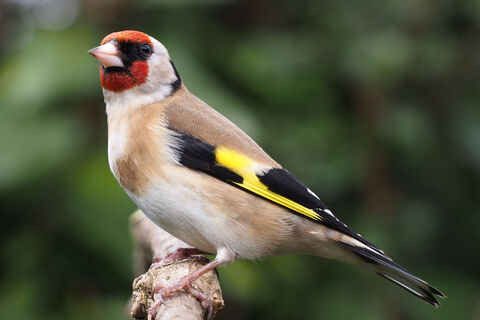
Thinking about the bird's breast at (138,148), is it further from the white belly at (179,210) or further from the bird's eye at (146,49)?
the bird's eye at (146,49)

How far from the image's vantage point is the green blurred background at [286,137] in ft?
11.1

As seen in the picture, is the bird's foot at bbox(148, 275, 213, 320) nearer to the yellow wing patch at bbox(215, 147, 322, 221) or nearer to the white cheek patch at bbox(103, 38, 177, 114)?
the yellow wing patch at bbox(215, 147, 322, 221)

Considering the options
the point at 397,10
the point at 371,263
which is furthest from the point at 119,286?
the point at 397,10

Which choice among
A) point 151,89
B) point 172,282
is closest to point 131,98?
point 151,89

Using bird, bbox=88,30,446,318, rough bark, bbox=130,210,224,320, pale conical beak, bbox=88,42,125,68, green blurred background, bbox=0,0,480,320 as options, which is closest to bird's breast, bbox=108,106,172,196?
bird, bbox=88,30,446,318

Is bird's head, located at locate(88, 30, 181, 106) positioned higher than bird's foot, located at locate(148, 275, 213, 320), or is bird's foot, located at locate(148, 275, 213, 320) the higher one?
bird's head, located at locate(88, 30, 181, 106)

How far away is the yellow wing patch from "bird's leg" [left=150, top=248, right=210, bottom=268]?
0.34 m

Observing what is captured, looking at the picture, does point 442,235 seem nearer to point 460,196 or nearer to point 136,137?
point 460,196

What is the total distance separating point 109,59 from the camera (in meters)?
2.82

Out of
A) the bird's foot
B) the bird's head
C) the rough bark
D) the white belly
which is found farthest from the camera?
the bird's head

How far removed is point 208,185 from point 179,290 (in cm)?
45

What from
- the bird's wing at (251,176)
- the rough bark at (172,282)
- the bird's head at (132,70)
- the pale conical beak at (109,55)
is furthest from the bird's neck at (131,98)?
the rough bark at (172,282)

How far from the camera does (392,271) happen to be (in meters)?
2.74

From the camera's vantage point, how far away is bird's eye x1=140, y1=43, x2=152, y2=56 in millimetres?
2952
